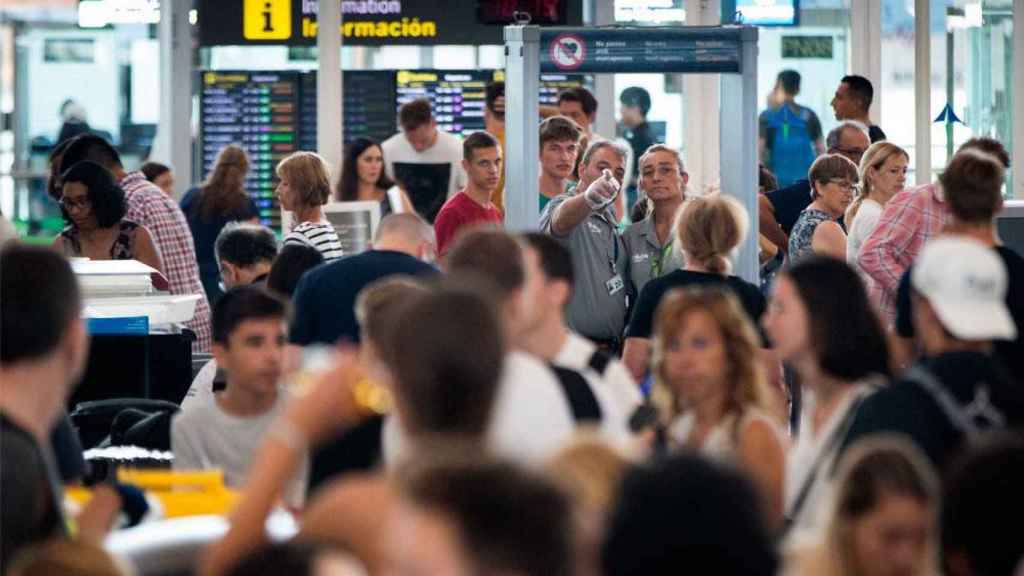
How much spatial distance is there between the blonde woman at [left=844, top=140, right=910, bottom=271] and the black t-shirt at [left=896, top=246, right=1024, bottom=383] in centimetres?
266

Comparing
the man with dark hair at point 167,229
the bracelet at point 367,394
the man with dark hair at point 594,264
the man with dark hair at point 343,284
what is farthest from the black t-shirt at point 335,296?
the man with dark hair at point 167,229

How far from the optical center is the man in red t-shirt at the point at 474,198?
8.54 metres

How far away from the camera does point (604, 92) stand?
559 inches

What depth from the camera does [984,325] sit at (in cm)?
411

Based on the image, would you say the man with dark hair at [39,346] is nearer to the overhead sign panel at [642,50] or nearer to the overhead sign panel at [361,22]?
the overhead sign panel at [642,50]

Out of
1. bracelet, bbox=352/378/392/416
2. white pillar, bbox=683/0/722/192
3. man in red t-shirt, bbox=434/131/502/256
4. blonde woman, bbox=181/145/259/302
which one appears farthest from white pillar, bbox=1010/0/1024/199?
bracelet, bbox=352/378/392/416

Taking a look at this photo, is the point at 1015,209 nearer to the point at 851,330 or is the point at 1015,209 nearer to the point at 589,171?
→ the point at 589,171

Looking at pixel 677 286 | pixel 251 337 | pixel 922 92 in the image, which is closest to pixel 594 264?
pixel 677 286

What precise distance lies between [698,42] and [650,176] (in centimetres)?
70

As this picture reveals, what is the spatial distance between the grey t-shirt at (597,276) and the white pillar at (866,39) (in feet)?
20.6

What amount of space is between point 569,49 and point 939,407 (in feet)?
Result: 15.2

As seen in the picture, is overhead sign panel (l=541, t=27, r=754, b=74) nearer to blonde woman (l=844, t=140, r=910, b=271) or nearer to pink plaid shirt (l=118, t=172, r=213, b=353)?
blonde woman (l=844, t=140, r=910, b=271)

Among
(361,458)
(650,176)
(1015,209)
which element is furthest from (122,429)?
(1015,209)

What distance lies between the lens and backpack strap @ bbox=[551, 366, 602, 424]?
167 inches
